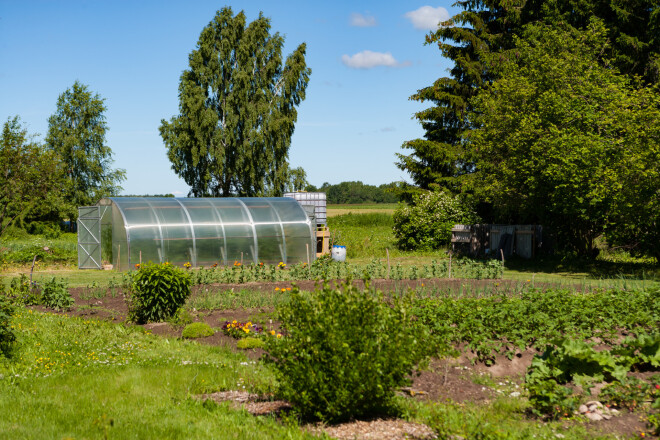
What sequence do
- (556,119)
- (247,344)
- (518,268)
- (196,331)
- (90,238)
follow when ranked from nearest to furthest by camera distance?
(247,344), (196,331), (556,119), (518,268), (90,238)

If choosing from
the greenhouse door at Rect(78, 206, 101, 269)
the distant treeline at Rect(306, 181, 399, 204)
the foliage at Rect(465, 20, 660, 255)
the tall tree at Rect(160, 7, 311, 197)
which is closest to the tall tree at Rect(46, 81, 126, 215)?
the tall tree at Rect(160, 7, 311, 197)

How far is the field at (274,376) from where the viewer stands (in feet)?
16.8

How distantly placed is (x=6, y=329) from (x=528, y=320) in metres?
6.80

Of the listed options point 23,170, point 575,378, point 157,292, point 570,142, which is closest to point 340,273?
point 157,292

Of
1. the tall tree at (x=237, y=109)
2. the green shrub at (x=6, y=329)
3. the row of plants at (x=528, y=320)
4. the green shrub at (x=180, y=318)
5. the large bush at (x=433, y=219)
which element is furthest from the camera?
the tall tree at (x=237, y=109)

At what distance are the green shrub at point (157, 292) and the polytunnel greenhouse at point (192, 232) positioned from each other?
10320 mm

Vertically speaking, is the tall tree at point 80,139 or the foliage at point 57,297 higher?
the tall tree at point 80,139

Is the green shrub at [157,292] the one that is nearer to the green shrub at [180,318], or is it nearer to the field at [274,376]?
the green shrub at [180,318]

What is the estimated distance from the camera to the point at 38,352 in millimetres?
7871

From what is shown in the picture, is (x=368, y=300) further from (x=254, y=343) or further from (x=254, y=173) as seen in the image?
(x=254, y=173)

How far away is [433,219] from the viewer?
28.7 metres

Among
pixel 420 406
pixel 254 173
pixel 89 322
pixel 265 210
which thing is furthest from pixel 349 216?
pixel 420 406

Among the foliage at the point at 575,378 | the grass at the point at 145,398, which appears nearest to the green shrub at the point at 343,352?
the grass at the point at 145,398

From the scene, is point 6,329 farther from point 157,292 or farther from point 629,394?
point 629,394
